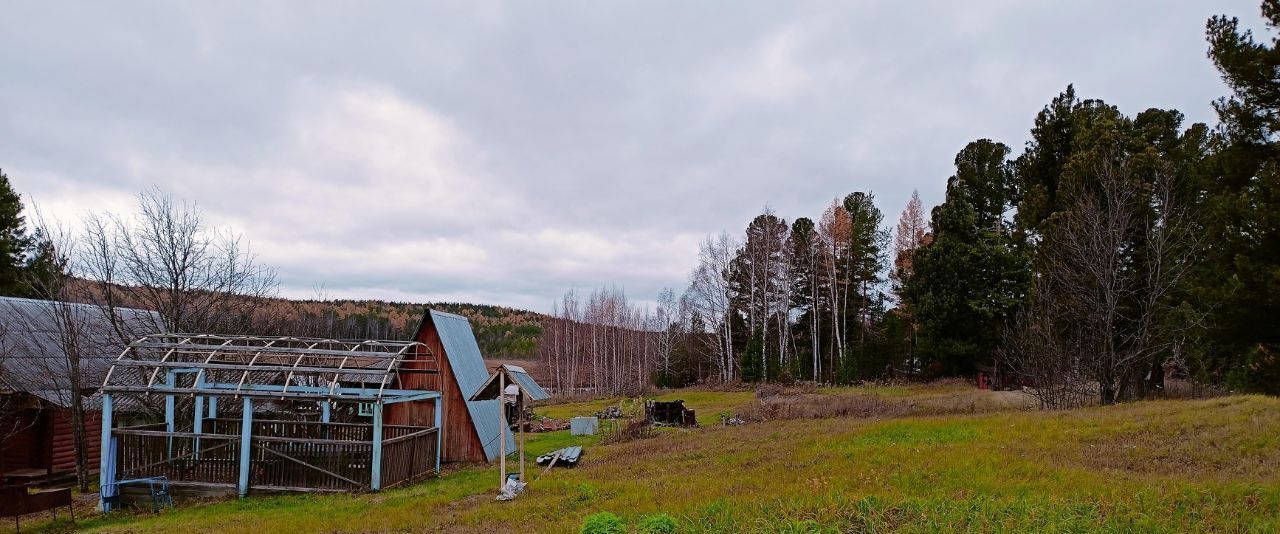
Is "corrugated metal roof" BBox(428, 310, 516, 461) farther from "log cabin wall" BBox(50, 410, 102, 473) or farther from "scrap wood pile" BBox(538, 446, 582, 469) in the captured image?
"log cabin wall" BBox(50, 410, 102, 473)

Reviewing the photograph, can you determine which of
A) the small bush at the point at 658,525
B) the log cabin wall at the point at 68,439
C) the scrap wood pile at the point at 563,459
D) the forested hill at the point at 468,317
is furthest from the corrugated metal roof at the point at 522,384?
the forested hill at the point at 468,317

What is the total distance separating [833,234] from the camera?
1681 inches

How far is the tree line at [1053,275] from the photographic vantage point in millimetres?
15719

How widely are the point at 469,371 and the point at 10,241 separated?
1976 cm

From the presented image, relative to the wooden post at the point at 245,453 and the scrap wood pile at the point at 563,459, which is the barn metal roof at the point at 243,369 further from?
the scrap wood pile at the point at 563,459

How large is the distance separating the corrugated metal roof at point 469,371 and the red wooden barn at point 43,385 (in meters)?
7.87

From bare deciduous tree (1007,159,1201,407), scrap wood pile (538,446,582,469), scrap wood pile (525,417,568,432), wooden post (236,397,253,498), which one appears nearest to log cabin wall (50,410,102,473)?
wooden post (236,397,253,498)

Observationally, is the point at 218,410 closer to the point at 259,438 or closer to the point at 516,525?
the point at 259,438

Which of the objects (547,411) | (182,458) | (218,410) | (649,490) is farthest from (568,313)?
(649,490)

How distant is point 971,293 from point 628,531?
108 ft

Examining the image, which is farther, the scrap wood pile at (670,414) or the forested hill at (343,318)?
the scrap wood pile at (670,414)

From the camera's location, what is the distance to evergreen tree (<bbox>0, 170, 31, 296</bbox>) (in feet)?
79.1

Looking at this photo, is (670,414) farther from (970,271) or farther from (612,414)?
(970,271)

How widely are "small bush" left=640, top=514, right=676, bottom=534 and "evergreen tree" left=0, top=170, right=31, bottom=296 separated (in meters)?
28.1
